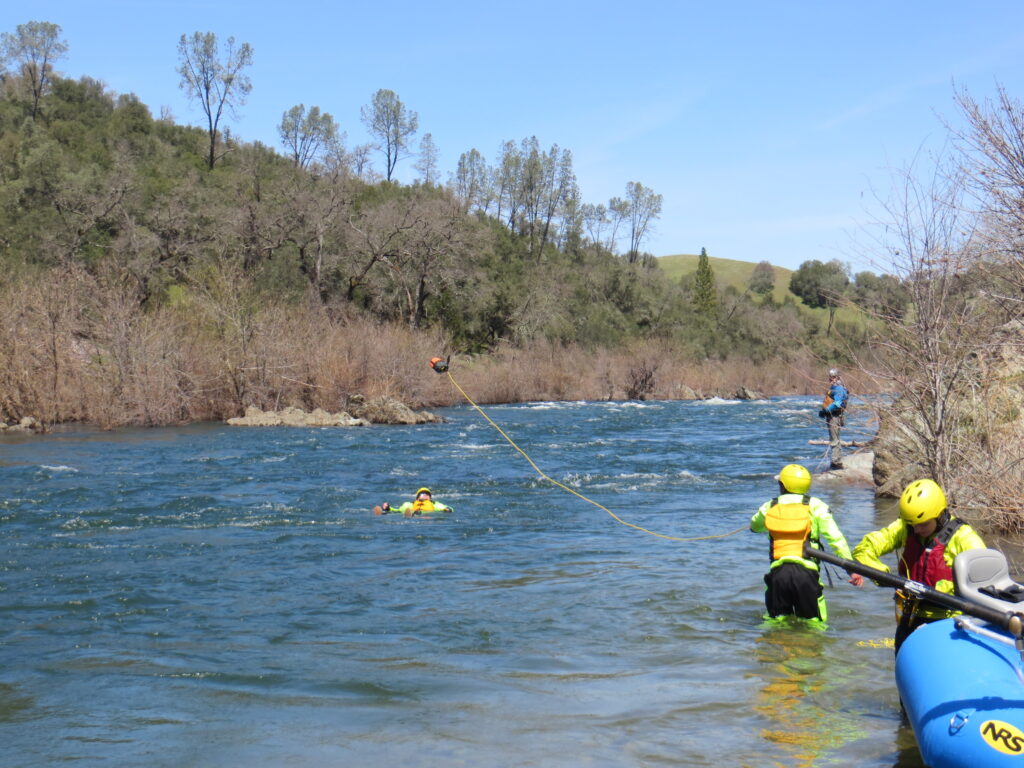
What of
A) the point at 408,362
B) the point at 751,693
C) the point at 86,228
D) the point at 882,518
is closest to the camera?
the point at 751,693

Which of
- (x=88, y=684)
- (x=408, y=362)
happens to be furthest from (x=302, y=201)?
(x=88, y=684)

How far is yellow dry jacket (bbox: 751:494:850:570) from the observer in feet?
26.5

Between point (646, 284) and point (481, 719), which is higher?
point (646, 284)

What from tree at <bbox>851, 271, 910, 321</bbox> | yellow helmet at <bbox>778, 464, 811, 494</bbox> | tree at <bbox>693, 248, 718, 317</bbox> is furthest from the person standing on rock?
tree at <bbox>693, 248, 718, 317</bbox>

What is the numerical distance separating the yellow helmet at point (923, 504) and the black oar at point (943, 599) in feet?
1.49

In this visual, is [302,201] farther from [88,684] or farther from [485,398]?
[88,684]

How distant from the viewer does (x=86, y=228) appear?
55.8 m

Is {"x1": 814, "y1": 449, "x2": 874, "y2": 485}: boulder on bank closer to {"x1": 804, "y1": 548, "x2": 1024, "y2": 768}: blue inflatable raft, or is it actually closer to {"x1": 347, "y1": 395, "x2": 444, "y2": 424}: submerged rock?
{"x1": 804, "y1": 548, "x2": 1024, "y2": 768}: blue inflatable raft

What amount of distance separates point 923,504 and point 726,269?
15217cm

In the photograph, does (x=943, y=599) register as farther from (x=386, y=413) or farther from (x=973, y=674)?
(x=386, y=413)

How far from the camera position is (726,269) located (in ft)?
504

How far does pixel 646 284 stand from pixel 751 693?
270 ft

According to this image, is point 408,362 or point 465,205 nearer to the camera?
point 408,362

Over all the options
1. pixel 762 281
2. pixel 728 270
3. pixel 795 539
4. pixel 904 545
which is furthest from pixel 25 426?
pixel 728 270
